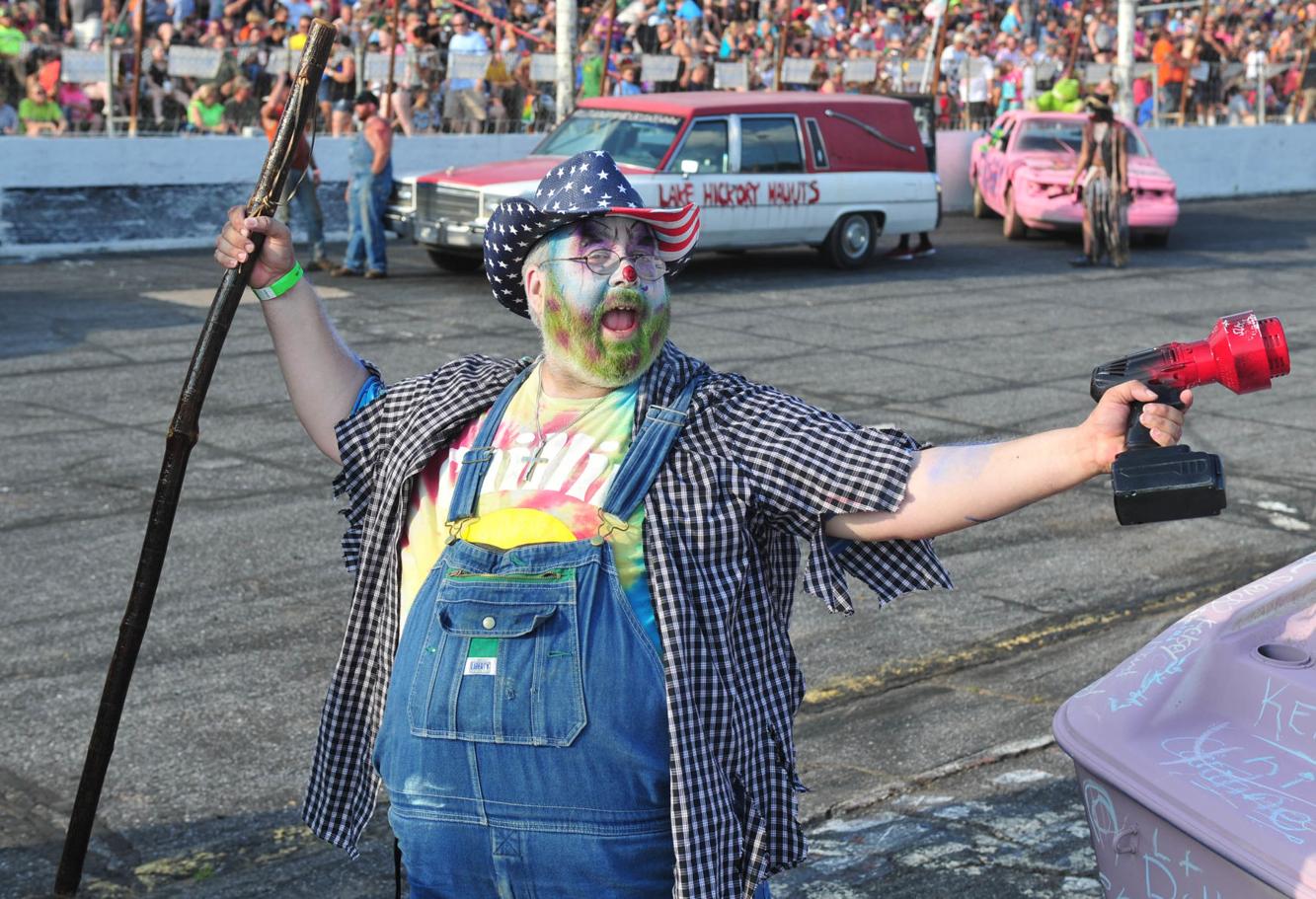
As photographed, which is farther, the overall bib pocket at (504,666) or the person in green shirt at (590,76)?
the person in green shirt at (590,76)

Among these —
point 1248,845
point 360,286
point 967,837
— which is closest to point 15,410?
point 360,286

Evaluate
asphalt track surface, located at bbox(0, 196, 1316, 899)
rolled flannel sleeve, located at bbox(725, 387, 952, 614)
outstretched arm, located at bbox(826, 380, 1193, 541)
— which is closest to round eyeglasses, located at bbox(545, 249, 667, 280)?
rolled flannel sleeve, located at bbox(725, 387, 952, 614)

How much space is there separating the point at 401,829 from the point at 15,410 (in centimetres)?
814

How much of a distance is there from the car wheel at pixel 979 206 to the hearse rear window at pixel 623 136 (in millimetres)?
8293

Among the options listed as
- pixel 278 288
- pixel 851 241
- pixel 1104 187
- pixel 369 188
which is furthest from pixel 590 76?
pixel 278 288

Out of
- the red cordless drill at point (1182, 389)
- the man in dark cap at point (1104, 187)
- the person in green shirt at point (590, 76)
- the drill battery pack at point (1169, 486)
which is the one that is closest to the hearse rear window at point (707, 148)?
the man in dark cap at point (1104, 187)

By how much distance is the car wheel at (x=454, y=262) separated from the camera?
17.0 metres

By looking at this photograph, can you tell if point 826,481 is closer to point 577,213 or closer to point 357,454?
point 577,213

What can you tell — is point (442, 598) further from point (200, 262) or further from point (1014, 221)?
point (1014, 221)

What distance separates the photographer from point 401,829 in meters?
2.89

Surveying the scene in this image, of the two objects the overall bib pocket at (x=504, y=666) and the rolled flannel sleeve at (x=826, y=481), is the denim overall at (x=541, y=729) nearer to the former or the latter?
the overall bib pocket at (x=504, y=666)

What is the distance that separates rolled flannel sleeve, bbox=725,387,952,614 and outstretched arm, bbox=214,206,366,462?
0.82 meters

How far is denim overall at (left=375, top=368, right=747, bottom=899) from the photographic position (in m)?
2.72

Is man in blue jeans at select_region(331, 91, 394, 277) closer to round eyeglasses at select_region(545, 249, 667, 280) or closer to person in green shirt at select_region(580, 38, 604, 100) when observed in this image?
person in green shirt at select_region(580, 38, 604, 100)
